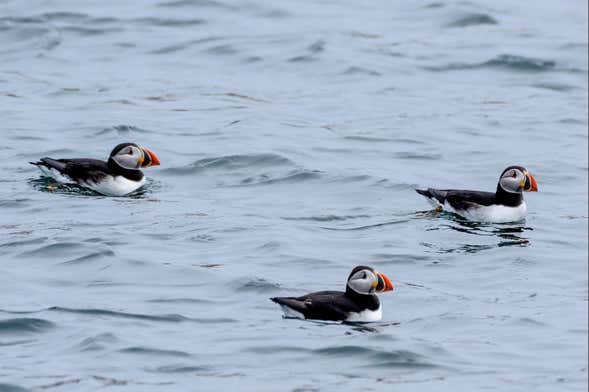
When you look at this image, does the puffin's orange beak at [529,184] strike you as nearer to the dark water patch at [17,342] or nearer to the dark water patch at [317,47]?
the dark water patch at [17,342]

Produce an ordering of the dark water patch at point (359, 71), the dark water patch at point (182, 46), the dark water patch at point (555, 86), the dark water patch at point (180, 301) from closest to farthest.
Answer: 1. the dark water patch at point (180, 301)
2. the dark water patch at point (359, 71)
3. the dark water patch at point (555, 86)
4. the dark water patch at point (182, 46)

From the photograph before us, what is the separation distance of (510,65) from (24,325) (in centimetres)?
1487

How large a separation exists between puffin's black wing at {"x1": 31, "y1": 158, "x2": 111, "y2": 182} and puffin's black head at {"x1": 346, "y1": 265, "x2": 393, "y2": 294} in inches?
195

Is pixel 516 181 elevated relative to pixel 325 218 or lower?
elevated

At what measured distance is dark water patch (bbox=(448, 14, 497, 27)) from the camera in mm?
27406

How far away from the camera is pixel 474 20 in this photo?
1083 inches

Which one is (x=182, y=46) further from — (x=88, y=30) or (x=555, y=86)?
(x=555, y=86)

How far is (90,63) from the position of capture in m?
23.7

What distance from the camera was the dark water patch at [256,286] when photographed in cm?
1273

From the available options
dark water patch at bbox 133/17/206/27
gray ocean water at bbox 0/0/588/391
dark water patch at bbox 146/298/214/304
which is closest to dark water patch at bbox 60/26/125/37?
gray ocean water at bbox 0/0/588/391

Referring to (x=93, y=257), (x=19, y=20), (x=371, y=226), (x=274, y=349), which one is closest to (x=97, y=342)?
(x=274, y=349)

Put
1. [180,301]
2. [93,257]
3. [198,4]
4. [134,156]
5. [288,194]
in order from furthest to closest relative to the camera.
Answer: [198,4] → [288,194] → [134,156] → [93,257] → [180,301]

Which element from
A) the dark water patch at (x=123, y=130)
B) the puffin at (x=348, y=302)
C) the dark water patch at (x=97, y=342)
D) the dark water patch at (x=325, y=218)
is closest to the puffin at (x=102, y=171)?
the dark water patch at (x=325, y=218)

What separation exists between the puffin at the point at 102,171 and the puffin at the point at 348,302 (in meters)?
4.75
